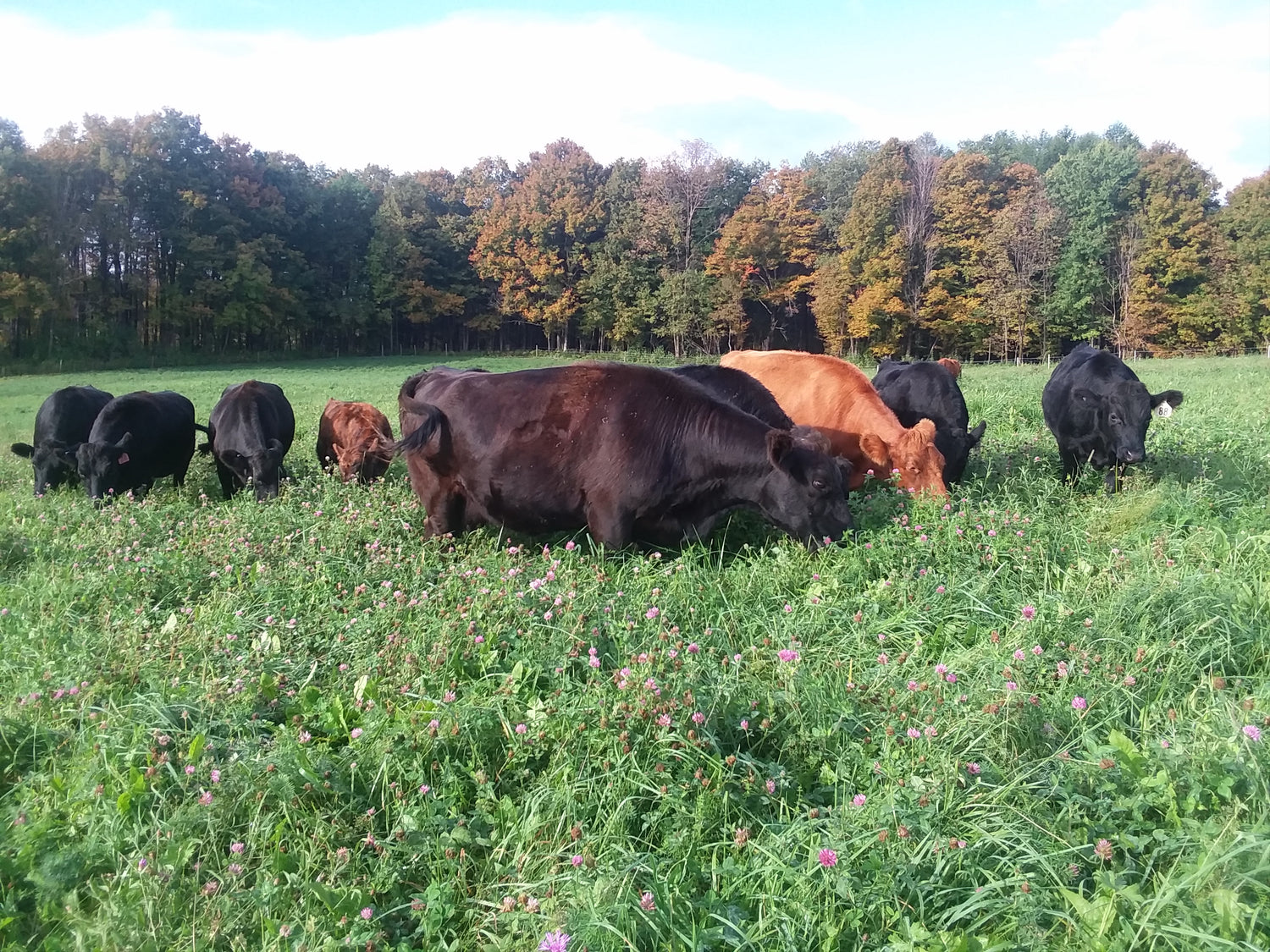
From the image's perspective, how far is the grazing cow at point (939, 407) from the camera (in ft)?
27.4

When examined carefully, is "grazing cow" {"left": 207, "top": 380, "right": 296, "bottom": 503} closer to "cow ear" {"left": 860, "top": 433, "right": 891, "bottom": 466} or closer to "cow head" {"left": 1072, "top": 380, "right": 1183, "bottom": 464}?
"cow ear" {"left": 860, "top": 433, "right": 891, "bottom": 466}

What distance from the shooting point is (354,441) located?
1042 centimetres

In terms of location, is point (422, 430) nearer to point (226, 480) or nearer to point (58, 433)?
point (226, 480)

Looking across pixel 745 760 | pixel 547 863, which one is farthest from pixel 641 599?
pixel 547 863

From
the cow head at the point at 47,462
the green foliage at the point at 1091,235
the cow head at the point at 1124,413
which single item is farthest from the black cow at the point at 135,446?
the green foliage at the point at 1091,235

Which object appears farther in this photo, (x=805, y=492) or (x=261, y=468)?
(x=261, y=468)

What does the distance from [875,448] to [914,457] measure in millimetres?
475

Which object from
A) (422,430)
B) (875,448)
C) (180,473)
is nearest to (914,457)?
(875,448)

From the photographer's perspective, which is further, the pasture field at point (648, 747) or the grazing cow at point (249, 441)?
the grazing cow at point (249, 441)

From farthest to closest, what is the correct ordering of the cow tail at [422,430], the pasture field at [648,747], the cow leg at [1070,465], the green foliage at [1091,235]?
the green foliage at [1091,235], the cow leg at [1070,465], the cow tail at [422,430], the pasture field at [648,747]

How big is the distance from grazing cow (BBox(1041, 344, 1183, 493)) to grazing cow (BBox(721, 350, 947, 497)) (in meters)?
1.78

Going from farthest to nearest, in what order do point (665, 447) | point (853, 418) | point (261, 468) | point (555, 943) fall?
point (261, 468) < point (853, 418) < point (665, 447) < point (555, 943)

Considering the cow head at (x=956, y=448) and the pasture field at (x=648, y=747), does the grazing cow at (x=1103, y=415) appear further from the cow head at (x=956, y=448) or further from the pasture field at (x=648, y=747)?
the pasture field at (x=648, y=747)

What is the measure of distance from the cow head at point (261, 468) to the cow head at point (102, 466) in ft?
3.52
